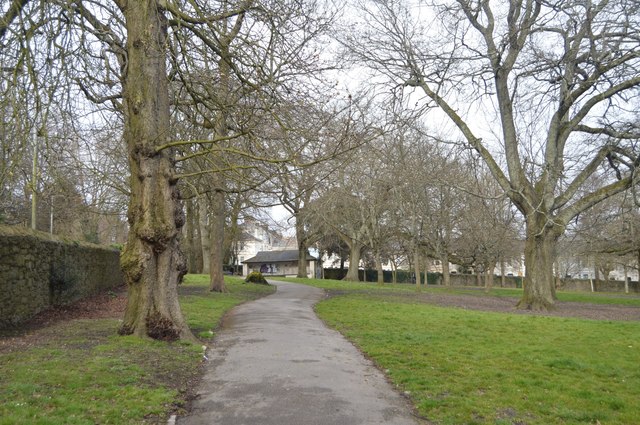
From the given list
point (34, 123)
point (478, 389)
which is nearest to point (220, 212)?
point (34, 123)

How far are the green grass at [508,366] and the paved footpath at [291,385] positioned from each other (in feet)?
1.48

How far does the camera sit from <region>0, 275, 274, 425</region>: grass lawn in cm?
536

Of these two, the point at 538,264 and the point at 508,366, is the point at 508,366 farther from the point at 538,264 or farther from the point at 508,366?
the point at 538,264

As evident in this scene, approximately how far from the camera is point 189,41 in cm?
1018

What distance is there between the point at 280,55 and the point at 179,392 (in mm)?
5983

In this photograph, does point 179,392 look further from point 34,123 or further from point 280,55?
point 280,55

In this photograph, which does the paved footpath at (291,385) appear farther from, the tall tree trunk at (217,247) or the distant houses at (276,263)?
the distant houses at (276,263)

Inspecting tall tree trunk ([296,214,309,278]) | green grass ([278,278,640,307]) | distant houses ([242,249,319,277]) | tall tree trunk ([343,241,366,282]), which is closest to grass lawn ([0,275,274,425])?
green grass ([278,278,640,307])

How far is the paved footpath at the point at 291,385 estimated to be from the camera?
5785 mm

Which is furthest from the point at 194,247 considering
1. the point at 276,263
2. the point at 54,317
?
the point at 54,317

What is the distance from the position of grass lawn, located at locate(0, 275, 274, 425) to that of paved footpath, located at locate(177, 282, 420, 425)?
411 mm

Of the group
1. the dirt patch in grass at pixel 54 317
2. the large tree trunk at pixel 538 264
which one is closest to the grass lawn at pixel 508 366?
the large tree trunk at pixel 538 264

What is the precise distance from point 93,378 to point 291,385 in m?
2.51

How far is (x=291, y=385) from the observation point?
707 cm
